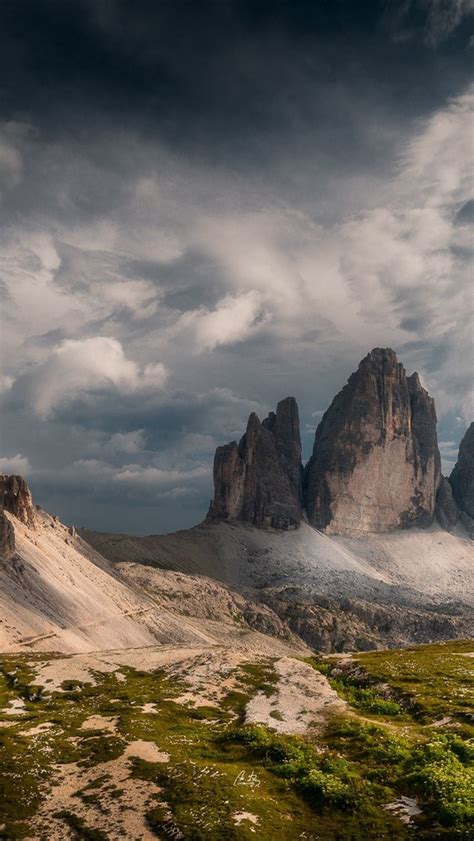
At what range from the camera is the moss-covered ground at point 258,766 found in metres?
20.6

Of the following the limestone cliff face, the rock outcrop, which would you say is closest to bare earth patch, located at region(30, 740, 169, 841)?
the limestone cliff face

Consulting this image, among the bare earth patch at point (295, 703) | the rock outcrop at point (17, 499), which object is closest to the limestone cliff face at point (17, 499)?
the rock outcrop at point (17, 499)

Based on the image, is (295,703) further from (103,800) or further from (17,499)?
(17,499)

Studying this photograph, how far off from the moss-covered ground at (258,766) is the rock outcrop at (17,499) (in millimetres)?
102213

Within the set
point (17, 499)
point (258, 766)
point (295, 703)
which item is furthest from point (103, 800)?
point (17, 499)

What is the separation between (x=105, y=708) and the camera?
43219mm

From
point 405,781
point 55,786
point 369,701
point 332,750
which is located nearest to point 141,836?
point 55,786

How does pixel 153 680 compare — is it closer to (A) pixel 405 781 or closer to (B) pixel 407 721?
(B) pixel 407 721

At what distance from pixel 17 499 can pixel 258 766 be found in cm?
13078

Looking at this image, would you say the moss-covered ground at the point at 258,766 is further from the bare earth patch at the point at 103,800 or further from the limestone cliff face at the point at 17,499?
the limestone cliff face at the point at 17,499

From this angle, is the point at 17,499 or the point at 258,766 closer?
the point at 258,766

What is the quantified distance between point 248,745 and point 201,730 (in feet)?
17.3

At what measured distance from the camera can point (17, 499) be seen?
147m

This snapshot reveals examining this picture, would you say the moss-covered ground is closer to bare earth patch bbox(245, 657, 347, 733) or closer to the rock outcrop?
bare earth patch bbox(245, 657, 347, 733)
